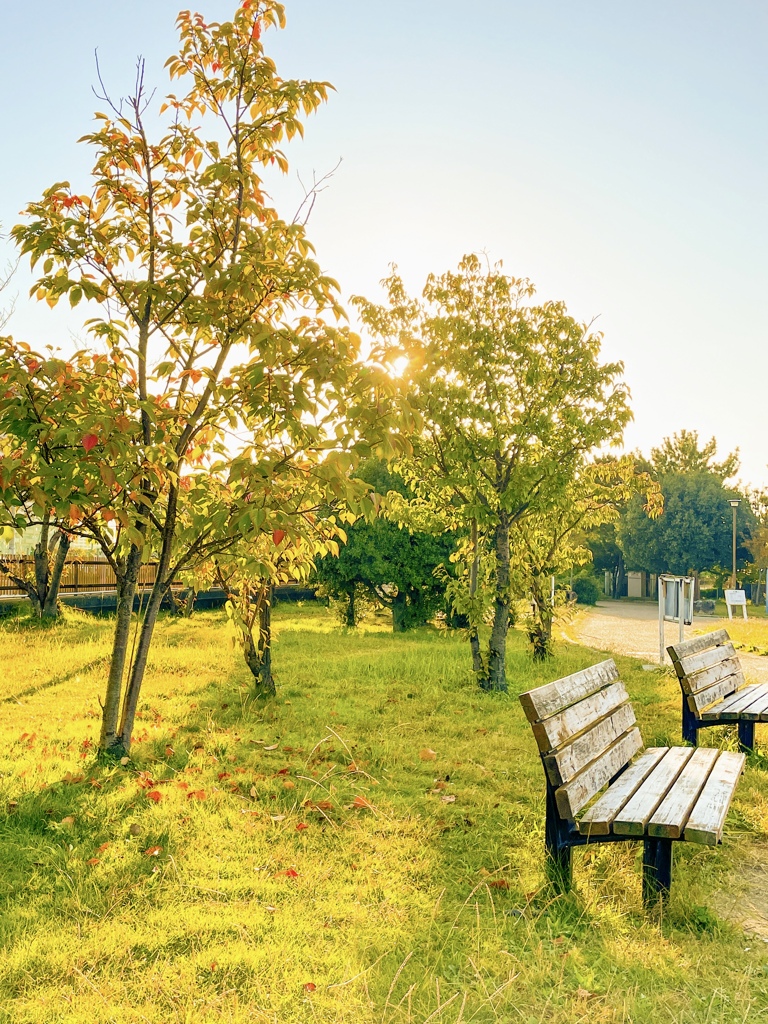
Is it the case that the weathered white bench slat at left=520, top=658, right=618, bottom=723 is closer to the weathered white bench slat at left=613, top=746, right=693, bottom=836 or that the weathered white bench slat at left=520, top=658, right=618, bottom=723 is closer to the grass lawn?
the weathered white bench slat at left=613, top=746, right=693, bottom=836

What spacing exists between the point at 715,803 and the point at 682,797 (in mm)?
A: 146

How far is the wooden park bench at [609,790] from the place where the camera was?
318cm

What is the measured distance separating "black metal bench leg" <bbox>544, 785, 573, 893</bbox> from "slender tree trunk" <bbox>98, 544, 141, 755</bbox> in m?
3.18

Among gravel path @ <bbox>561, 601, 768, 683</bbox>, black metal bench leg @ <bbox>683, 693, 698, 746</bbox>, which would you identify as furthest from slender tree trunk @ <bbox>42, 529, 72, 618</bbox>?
black metal bench leg @ <bbox>683, 693, 698, 746</bbox>

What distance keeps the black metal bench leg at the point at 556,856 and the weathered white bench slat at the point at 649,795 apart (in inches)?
12.8

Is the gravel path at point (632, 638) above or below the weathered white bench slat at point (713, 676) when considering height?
below

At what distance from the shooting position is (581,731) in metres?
3.71

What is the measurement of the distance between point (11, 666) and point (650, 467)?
46.8m

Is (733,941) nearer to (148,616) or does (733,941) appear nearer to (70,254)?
(148,616)

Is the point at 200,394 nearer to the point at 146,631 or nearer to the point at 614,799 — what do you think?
the point at 146,631

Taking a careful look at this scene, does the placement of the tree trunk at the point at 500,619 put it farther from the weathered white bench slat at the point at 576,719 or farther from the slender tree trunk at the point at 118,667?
the slender tree trunk at the point at 118,667

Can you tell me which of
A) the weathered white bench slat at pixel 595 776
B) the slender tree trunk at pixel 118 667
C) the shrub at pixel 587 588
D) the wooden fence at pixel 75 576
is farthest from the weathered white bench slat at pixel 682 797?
the shrub at pixel 587 588

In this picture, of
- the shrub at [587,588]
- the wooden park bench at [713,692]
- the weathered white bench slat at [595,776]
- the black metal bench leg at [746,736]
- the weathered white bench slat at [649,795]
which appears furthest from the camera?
the shrub at [587,588]

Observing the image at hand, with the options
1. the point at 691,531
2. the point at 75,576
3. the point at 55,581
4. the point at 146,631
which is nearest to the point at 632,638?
the point at 55,581
